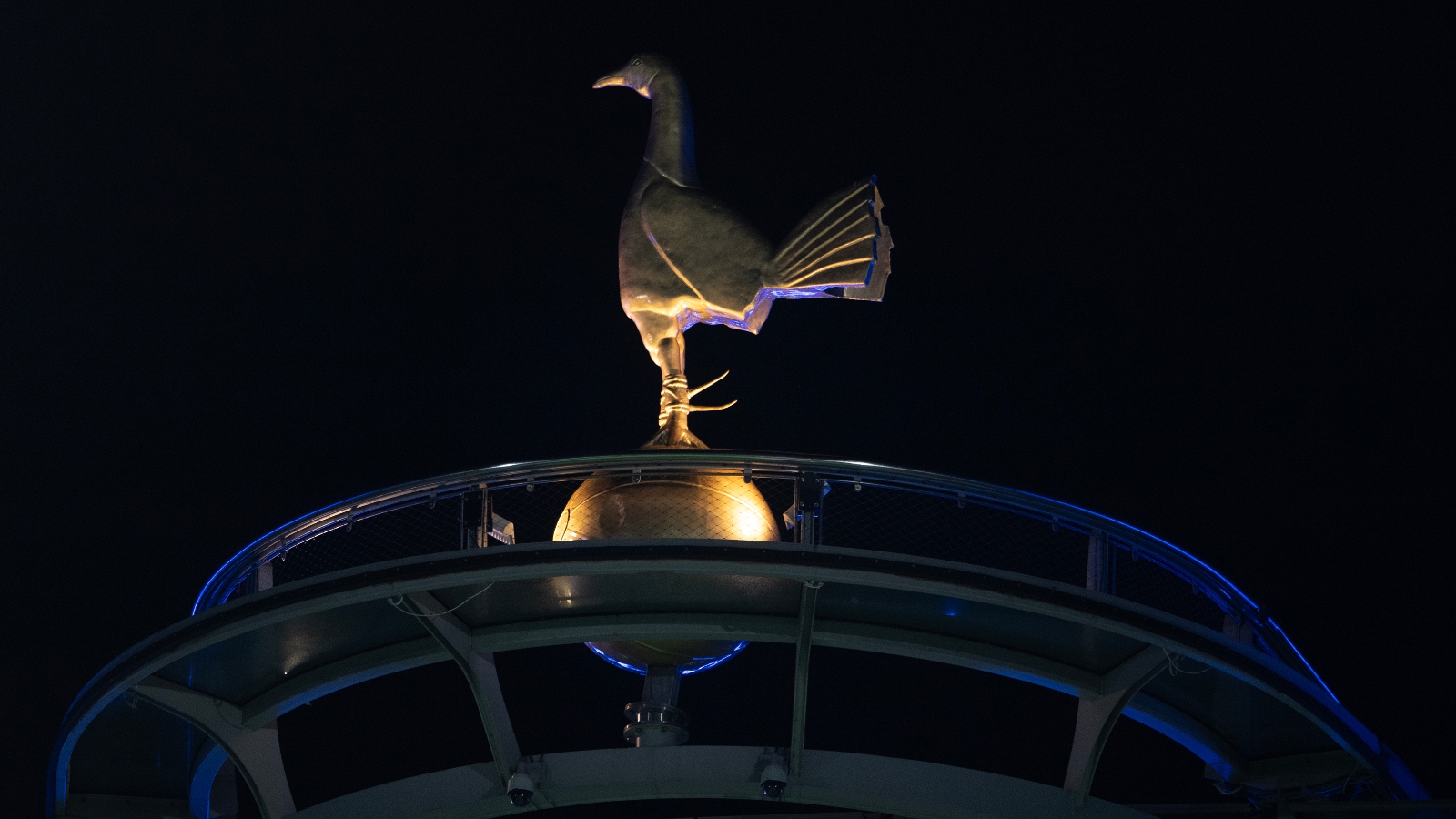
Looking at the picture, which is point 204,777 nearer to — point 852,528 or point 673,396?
point 673,396

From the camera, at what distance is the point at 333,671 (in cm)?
1677

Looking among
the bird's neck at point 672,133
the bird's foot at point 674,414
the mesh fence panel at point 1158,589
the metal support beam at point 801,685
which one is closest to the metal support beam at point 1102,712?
the mesh fence panel at point 1158,589

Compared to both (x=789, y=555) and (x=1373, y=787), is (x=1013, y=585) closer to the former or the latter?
(x=789, y=555)

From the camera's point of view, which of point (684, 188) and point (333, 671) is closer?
point (333, 671)

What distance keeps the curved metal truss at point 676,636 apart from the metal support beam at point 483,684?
0.07ft

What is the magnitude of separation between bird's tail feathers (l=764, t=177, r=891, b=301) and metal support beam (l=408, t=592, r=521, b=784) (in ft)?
14.2

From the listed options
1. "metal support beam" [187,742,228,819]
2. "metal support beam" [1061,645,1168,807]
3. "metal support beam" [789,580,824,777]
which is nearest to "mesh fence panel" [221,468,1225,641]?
"metal support beam" [1061,645,1168,807]

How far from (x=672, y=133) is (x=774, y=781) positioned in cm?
679

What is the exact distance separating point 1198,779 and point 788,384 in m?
9.61

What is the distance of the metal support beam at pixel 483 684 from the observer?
15562 millimetres

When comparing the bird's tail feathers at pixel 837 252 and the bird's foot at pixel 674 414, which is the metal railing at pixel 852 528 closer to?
the bird's foot at pixel 674 414

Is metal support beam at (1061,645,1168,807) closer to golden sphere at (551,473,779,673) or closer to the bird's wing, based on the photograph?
golden sphere at (551,473,779,673)

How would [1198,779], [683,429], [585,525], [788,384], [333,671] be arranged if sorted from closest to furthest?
[585,525]
[333,671]
[683,429]
[1198,779]
[788,384]

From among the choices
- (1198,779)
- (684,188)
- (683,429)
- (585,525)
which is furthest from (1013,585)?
(1198,779)
